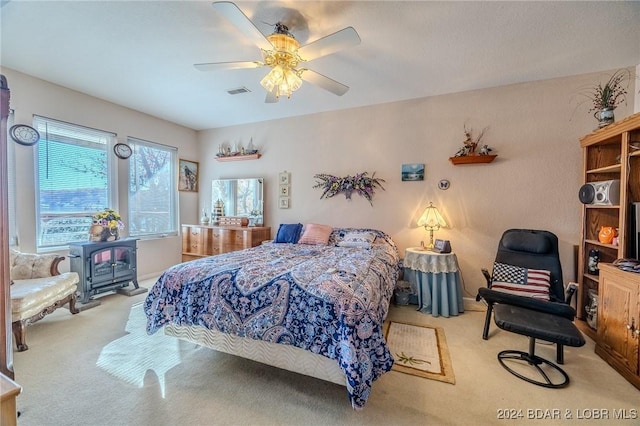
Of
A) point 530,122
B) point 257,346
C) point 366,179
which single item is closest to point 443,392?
point 257,346

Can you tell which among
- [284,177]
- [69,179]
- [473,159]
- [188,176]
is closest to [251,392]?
[284,177]

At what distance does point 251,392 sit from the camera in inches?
71.2

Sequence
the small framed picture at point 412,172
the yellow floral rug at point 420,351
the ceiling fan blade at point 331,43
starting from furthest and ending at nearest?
the small framed picture at point 412,172 → the yellow floral rug at point 420,351 → the ceiling fan blade at point 331,43

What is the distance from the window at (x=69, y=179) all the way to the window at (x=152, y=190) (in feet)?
1.17

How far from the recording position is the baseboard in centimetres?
331

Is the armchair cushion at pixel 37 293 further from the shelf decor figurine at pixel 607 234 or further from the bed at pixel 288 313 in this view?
the shelf decor figurine at pixel 607 234

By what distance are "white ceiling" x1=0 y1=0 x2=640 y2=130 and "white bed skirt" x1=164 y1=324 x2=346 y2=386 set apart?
8.44ft

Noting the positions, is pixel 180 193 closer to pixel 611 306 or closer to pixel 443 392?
pixel 443 392

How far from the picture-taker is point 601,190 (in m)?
2.60

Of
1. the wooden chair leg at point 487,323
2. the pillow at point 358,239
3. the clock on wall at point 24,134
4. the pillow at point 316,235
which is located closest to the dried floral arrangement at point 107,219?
the clock on wall at point 24,134

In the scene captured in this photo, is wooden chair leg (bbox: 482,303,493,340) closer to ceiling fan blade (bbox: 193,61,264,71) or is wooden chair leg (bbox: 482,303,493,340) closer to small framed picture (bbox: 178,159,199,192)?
ceiling fan blade (bbox: 193,61,264,71)

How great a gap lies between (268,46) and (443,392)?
2955 mm

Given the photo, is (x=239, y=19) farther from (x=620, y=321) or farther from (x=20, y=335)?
(x=620, y=321)

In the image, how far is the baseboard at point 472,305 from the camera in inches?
130
